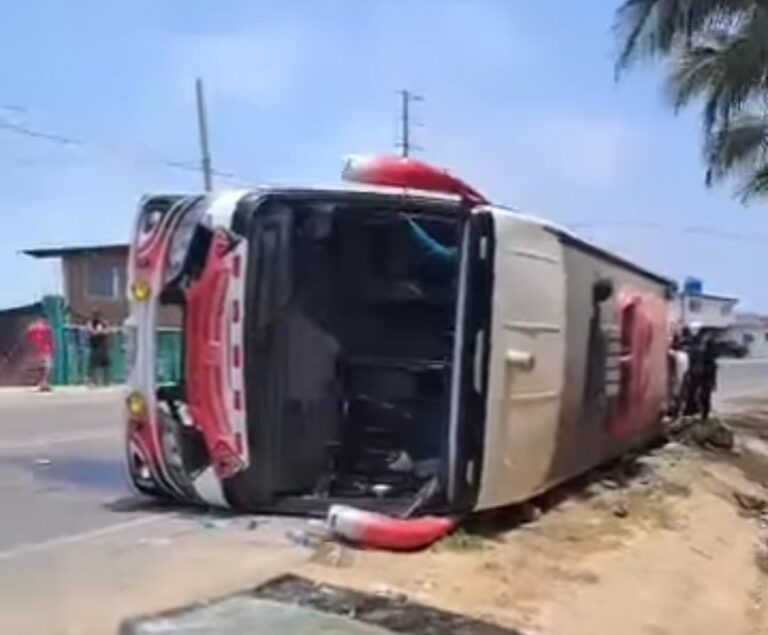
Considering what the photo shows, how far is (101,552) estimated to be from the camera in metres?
8.99

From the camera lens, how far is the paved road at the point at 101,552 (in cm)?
740

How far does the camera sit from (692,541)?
12.8 m

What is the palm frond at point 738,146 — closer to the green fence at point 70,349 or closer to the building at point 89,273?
the green fence at point 70,349

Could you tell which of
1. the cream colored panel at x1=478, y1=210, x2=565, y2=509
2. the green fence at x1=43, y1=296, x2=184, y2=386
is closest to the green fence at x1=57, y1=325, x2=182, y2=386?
the green fence at x1=43, y1=296, x2=184, y2=386

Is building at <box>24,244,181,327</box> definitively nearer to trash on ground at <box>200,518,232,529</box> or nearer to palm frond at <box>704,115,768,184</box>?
palm frond at <box>704,115,768,184</box>

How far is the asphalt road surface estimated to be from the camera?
292 inches

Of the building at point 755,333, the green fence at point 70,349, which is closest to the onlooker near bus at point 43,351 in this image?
the green fence at point 70,349

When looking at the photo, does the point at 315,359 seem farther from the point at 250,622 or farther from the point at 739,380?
the point at 739,380

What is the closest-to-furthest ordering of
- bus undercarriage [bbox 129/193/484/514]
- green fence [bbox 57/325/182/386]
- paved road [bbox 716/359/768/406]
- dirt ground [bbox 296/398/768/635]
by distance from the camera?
dirt ground [bbox 296/398/768/635] < bus undercarriage [bbox 129/193/484/514] < green fence [bbox 57/325/182/386] < paved road [bbox 716/359/768/406]

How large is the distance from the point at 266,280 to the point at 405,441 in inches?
64.0

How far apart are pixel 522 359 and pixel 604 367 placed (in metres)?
3.11

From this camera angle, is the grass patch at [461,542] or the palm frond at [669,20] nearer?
the grass patch at [461,542]

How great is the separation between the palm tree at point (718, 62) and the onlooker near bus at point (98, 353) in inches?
534

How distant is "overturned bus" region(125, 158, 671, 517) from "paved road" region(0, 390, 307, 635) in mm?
454
